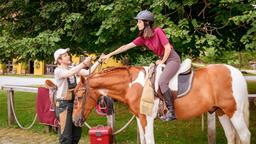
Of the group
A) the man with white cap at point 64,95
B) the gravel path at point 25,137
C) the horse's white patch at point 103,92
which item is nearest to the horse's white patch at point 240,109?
the horse's white patch at point 103,92

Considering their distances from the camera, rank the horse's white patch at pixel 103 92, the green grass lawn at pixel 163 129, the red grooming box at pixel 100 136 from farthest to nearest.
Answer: the green grass lawn at pixel 163 129 < the red grooming box at pixel 100 136 < the horse's white patch at pixel 103 92

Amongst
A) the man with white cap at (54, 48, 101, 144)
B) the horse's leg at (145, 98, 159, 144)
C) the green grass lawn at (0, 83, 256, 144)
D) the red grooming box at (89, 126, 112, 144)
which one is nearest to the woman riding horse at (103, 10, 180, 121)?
the horse's leg at (145, 98, 159, 144)

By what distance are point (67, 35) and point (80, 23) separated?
432 mm

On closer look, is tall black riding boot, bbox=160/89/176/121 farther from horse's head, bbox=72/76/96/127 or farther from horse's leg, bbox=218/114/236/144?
horse's head, bbox=72/76/96/127

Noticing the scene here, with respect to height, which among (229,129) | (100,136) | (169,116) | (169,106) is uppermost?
(169,106)

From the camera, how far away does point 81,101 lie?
5988mm

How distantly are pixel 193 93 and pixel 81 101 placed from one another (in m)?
1.59

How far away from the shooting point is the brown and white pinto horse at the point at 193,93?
592 centimetres

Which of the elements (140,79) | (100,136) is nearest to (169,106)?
(140,79)

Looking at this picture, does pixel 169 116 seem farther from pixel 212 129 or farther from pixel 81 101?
pixel 212 129

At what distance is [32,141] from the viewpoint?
8.88 meters

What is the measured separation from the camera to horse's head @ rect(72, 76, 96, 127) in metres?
5.95

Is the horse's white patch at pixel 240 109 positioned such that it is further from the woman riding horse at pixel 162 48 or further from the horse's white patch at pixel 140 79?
the horse's white patch at pixel 140 79

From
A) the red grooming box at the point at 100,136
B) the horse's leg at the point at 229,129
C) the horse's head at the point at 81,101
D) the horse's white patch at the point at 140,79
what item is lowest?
the red grooming box at the point at 100,136
